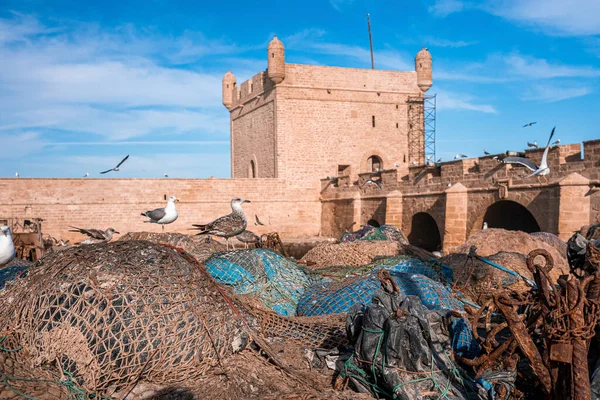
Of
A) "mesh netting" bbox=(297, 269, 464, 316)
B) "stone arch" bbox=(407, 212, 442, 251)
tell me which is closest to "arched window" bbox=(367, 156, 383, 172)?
"stone arch" bbox=(407, 212, 442, 251)

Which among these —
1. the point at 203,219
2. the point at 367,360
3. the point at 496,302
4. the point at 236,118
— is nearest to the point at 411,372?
the point at 367,360

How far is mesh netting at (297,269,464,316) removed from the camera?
4445mm

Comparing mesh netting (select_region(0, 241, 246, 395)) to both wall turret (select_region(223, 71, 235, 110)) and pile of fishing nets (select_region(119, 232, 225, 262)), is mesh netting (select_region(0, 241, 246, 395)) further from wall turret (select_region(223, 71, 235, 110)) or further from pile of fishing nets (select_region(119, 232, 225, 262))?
wall turret (select_region(223, 71, 235, 110))

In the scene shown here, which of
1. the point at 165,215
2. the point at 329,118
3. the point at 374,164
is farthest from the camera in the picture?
the point at 374,164

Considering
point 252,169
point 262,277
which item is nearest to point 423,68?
point 252,169

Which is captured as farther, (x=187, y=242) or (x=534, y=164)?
(x=534, y=164)

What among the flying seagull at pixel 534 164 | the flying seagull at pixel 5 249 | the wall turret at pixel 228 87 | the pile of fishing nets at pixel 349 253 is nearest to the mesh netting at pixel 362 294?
the pile of fishing nets at pixel 349 253

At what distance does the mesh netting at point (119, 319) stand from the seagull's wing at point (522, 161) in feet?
33.5

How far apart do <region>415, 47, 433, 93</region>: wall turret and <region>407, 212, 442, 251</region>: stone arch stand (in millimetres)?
8552

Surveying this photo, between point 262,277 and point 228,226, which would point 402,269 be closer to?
point 262,277

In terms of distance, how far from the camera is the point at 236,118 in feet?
92.3

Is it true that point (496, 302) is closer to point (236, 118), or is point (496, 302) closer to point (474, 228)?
point (474, 228)

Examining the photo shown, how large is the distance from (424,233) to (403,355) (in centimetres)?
1589

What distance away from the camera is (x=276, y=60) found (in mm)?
22312
